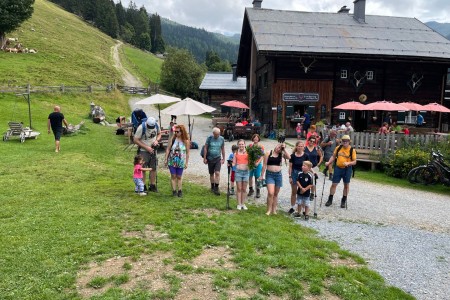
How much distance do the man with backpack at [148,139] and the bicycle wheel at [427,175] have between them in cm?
982

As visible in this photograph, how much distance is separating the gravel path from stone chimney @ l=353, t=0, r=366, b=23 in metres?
20.9

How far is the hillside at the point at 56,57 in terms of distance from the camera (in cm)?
4138

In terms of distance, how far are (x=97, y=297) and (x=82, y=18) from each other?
115888mm

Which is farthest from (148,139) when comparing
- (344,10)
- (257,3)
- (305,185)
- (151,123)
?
(344,10)

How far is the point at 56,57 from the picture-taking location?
5219cm

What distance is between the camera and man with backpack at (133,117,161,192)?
28.7 feet

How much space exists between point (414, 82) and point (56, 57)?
46.0 meters

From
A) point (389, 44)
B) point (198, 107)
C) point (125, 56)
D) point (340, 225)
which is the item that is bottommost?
point (340, 225)

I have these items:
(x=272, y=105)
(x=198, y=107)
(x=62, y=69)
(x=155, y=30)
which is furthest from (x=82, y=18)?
(x=198, y=107)

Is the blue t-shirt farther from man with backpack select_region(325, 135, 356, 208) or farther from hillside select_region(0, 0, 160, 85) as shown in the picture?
hillside select_region(0, 0, 160, 85)

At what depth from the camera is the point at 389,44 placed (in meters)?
26.2

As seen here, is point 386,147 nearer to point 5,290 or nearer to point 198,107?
point 198,107

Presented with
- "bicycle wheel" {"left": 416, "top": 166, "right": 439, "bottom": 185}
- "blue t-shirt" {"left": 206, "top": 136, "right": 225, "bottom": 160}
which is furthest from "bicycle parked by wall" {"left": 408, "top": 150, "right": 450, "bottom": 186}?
"blue t-shirt" {"left": 206, "top": 136, "right": 225, "bottom": 160}

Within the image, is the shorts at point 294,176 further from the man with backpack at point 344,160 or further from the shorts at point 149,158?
the shorts at point 149,158
